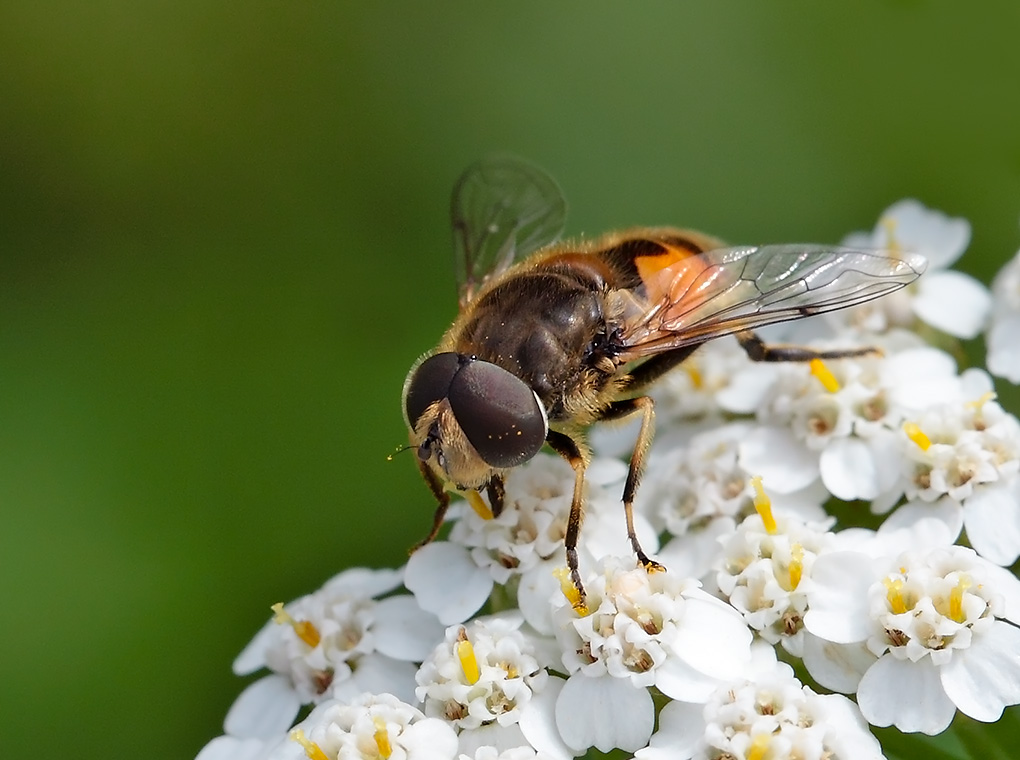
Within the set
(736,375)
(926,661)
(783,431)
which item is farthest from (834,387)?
(926,661)

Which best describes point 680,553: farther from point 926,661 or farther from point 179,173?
point 179,173

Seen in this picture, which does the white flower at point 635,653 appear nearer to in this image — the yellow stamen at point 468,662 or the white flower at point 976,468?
the yellow stamen at point 468,662

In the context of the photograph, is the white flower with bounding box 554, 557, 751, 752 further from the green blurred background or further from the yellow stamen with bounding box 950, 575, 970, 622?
the green blurred background

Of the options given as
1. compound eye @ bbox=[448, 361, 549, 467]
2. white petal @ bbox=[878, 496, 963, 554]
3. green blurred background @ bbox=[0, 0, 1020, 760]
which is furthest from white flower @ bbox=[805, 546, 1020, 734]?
green blurred background @ bbox=[0, 0, 1020, 760]

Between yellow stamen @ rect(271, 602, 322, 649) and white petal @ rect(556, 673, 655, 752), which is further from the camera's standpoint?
yellow stamen @ rect(271, 602, 322, 649)

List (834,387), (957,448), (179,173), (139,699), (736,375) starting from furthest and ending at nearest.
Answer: (179,173) < (139,699) < (736,375) < (834,387) < (957,448)
